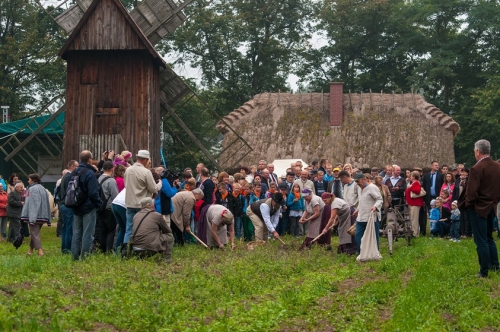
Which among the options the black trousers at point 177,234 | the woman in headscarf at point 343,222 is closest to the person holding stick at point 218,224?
the black trousers at point 177,234

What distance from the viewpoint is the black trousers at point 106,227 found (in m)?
16.5

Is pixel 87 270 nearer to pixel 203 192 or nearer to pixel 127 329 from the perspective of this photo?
pixel 127 329

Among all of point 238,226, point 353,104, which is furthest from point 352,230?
point 353,104

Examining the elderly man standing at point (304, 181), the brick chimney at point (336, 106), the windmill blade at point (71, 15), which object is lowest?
the elderly man standing at point (304, 181)

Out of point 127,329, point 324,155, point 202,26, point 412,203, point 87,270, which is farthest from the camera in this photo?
point 202,26

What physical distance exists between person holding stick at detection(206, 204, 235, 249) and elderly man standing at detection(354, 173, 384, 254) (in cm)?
286

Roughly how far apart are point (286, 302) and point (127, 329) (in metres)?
2.37

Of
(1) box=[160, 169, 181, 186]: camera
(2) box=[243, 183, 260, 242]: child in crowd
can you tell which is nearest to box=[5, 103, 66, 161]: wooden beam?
(2) box=[243, 183, 260, 242]: child in crowd

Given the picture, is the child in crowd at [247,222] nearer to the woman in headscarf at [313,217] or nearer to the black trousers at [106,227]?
the woman in headscarf at [313,217]

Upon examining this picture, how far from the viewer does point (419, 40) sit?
5212 centimetres

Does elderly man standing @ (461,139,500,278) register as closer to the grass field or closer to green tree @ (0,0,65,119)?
the grass field

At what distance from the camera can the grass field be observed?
30.4 feet

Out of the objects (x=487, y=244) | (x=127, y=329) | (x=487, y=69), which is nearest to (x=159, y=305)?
(x=127, y=329)

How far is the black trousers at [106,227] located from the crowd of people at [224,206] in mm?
19
